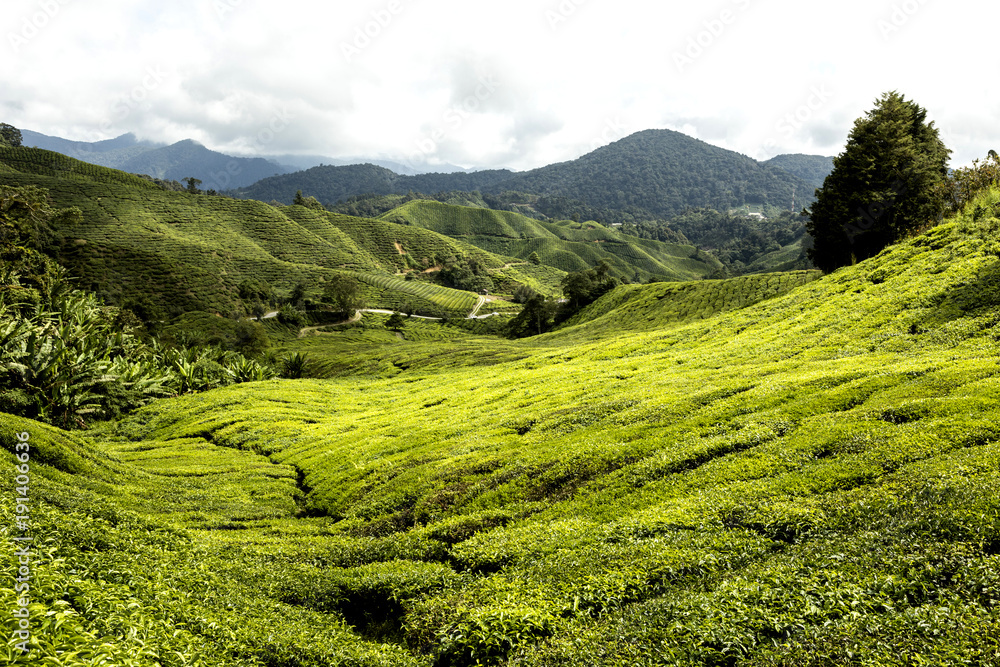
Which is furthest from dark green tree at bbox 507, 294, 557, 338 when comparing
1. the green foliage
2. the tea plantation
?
the tea plantation

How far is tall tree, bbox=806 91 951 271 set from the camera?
159 feet

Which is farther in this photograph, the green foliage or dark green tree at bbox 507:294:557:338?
dark green tree at bbox 507:294:557:338

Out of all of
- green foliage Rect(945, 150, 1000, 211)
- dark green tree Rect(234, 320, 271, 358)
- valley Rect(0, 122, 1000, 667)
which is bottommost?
valley Rect(0, 122, 1000, 667)

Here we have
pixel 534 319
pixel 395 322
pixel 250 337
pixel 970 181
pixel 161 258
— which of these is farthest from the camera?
pixel 395 322

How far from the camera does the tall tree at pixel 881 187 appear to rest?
48562 millimetres

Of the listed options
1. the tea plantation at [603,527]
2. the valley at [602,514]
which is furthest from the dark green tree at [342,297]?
the tea plantation at [603,527]

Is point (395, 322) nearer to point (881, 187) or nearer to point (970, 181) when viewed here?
point (881, 187)

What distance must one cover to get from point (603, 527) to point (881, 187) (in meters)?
57.9

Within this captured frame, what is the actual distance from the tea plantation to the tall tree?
84.4 ft

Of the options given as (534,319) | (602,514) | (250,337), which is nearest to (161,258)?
(250,337)

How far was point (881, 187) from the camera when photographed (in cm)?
5078

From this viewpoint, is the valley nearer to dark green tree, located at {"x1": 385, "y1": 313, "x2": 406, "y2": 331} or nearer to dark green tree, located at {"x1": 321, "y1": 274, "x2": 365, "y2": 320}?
dark green tree, located at {"x1": 385, "y1": 313, "x2": 406, "y2": 331}

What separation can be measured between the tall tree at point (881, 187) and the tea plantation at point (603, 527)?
25.7m

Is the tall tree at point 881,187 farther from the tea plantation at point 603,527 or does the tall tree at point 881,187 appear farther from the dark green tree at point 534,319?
Result: the dark green tree at point 534,319
